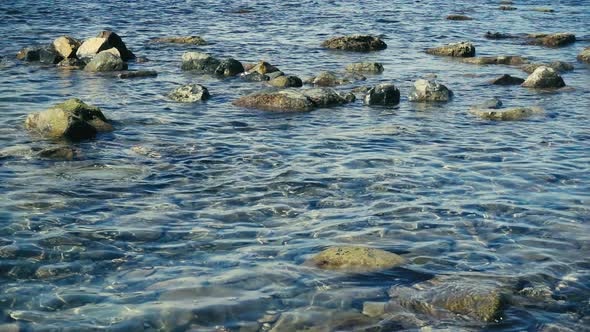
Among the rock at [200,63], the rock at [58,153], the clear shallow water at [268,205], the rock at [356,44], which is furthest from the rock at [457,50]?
the rock at [58,153]

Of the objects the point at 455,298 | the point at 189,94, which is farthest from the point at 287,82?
the point at 455,298

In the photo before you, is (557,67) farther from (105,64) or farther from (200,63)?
(105,64)

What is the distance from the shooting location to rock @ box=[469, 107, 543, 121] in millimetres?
14211

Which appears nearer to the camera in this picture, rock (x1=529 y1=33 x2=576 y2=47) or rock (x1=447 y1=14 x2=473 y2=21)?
rock (x1=529 y1=33 x2=576 y2=47)

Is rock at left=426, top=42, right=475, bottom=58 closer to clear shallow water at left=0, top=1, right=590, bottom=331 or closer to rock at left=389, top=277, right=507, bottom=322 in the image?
clear shallow water at left=0, top=1, right=590, bottom=331

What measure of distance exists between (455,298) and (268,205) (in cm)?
317

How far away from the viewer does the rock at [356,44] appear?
23.7 meters

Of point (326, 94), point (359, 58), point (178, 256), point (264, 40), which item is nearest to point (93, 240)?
point (178, 256)

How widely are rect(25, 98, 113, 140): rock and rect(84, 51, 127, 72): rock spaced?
607cm

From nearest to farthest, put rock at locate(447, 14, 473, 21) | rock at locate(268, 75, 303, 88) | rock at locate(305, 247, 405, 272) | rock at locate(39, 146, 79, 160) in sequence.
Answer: rock at locate(305, 247, 405, 272), rock at locate(39, 146, 79, 160), rock at locate(268, 75, 303, 88), rock at locate(447, 14, 473, 21)

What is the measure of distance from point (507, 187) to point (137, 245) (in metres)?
4.85

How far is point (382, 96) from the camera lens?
51.4 feet

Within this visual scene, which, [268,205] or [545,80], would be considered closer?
[268,205]

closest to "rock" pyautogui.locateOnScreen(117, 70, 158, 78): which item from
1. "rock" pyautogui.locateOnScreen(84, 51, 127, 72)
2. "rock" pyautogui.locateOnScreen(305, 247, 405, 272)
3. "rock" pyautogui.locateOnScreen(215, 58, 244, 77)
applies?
"rock" pyautogui.locateOnScreen(84, 51, 127, 72)
